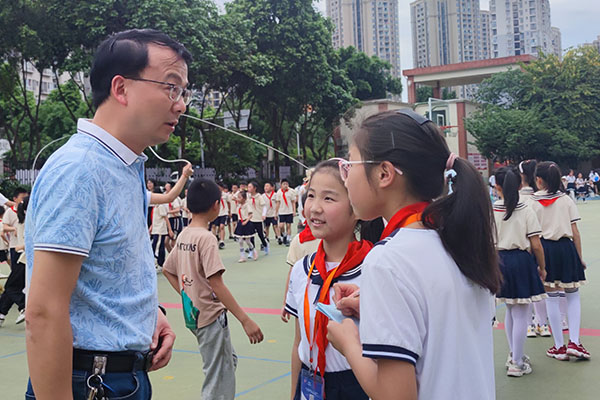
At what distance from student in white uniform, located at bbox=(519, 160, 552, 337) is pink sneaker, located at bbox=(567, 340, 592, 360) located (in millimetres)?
553

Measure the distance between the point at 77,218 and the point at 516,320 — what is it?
4218 millimetres

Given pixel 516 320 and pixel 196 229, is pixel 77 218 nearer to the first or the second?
pixel 196 229

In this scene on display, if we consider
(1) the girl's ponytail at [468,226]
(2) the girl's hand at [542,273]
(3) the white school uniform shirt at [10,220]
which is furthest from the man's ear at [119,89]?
(3) the white school uniform shirt at [10,220]

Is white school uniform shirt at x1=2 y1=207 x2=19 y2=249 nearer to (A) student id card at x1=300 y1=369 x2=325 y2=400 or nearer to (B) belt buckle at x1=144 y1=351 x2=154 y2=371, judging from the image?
(A) student id card at x1=300 y1=369 x2=325 y2=400

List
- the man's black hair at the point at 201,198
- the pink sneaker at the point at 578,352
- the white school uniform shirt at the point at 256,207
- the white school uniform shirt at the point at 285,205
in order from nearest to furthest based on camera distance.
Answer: the man's black hair at the point at 201,198 → the pink sneaker at the point at 578,352 → the white school uniform shirt at the point at 256,207 → the white school uniform shirt at the point at 285,205

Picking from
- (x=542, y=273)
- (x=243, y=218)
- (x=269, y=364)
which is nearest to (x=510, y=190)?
(x=542, y=273)

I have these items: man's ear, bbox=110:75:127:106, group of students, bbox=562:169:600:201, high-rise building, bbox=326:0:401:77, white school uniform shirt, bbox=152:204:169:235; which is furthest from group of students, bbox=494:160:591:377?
high-rise building, bbox=326:0:401:77

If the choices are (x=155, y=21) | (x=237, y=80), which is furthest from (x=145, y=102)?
(x=237, y=80)

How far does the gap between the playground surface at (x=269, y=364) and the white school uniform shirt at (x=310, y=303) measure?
210 cm

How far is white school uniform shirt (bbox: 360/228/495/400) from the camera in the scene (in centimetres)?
158

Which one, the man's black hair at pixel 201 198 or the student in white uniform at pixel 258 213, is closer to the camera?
the man's black hair at pixel 201 198

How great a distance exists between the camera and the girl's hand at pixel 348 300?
1803 millimetres

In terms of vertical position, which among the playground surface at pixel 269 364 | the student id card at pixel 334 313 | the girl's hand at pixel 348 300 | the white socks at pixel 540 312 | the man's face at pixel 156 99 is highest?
the man's face at pixel 156 99

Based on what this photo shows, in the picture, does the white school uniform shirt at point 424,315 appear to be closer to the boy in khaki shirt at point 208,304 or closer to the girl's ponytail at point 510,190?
the boy in khaki shirt at point 208,304
